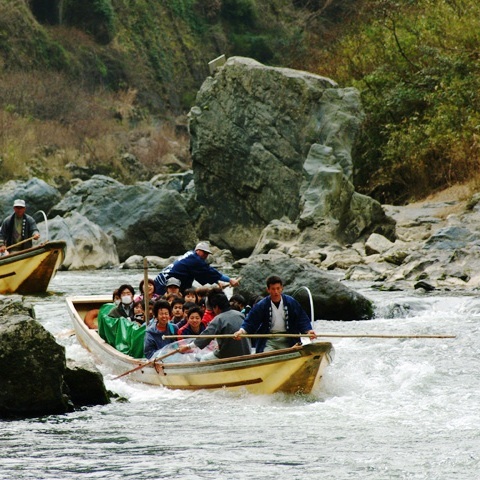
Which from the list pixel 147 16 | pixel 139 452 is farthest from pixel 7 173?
pixel 139 452

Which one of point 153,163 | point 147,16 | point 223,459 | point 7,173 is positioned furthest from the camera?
point 147,16

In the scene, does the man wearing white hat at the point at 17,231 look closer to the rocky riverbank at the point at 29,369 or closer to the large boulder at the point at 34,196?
the rocky riverbank at the point at 29,369

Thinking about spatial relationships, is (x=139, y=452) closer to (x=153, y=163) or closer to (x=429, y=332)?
(x=429, y=332)

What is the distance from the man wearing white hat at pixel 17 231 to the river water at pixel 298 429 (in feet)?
22.6

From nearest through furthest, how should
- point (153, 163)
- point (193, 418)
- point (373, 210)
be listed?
point (193, 418) → point (373, 210) → point (153, 163)

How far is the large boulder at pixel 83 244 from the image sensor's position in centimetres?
2538

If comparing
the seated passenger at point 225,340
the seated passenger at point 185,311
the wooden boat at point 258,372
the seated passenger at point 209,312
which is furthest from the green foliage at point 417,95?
the wooden boat at point 258,372

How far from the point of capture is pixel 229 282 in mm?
13984

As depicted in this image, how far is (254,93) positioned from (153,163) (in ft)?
51.1

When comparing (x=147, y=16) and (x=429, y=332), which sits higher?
(x=147, y=16)

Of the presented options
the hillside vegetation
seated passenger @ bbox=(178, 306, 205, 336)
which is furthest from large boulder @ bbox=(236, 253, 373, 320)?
the hillside vegetation

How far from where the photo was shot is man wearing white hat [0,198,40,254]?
19172mm

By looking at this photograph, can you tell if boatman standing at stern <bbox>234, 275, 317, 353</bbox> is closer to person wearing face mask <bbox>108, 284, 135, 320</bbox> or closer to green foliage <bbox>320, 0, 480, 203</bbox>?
person wearing face mask <bbox>108, 284, 135, 320</bbox>

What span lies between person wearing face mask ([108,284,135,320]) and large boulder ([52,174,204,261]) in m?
13.8
